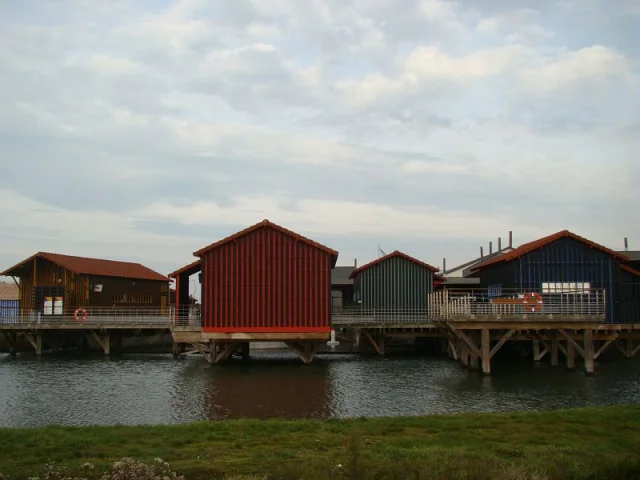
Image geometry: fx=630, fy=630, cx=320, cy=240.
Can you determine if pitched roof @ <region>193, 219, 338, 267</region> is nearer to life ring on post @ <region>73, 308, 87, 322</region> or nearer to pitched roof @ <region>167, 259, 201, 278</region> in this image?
pitched roof @ <region>167, 259, 201, 278</region>

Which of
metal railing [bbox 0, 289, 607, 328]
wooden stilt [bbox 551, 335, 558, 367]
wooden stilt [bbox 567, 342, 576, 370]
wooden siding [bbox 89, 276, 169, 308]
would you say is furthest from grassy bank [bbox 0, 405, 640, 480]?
wooden siding [bbox 89, 276, 169, 308]

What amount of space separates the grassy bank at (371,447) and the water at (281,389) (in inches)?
166

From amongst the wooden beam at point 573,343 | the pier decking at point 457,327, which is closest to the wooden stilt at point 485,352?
the pier decking at point 457,327

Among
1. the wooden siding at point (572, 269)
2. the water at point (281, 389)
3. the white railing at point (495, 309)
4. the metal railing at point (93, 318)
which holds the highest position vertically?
the wooden siding at point (572, 269)

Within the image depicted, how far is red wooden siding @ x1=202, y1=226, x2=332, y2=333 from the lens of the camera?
127 feet

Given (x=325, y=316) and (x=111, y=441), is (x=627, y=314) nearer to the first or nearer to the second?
(x=325, y=316)

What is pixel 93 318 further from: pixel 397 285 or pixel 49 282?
pixel 397 285

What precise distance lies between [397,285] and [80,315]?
25062 mm

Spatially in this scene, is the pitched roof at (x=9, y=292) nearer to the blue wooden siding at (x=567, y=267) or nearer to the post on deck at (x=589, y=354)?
the blue wooden siding at (x=567, y=267)

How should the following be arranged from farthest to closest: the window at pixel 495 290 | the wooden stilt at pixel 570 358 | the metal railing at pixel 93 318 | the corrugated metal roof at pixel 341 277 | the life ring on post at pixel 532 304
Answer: the corrugated metal roof at pixel 341 277 → the metal railing at pixel 93 318 → the window at pixel 495 290 → the wooden stilt at pixel 570 358 → the life ring on post at pixel 532 304

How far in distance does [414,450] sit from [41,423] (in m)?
13.3

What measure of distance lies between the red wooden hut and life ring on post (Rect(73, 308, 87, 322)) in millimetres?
13951

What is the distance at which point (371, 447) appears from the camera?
48.1 ft

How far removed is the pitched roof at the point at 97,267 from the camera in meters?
52.1
